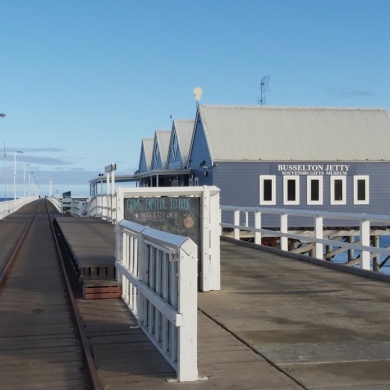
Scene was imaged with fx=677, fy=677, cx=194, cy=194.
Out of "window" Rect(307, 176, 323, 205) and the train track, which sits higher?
"window" Rect(307, 176, 323, 205)

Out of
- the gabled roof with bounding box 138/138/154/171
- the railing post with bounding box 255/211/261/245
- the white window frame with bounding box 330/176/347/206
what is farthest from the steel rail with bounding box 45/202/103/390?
the gabled roof with bounding box 138/138/154/171

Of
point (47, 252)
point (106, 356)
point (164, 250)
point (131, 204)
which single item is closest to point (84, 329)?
point (106, 356)

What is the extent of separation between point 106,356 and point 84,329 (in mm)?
1378

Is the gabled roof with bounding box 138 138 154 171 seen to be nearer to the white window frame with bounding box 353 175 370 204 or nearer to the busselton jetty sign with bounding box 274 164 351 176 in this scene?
the busselton jetty sign with bounding box 274 164 351 176

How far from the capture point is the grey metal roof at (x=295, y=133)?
1412 inches

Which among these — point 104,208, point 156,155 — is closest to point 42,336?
point 104,208

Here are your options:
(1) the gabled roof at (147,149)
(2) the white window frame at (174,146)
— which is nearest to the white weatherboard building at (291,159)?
(2) the white window frame at (174,146)

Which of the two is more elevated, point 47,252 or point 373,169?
point 373,169

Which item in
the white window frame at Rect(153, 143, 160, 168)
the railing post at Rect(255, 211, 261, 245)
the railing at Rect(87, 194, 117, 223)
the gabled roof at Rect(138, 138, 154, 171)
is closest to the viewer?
the railing post at Rect(255, 211, 261, 245)

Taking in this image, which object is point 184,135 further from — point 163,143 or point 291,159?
point 291,159

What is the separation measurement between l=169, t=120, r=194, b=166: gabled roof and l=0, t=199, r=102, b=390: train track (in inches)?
1188

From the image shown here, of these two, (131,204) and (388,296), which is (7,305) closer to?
(131,204)

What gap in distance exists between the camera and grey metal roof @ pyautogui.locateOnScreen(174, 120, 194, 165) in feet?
146

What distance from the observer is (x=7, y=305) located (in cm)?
1021
